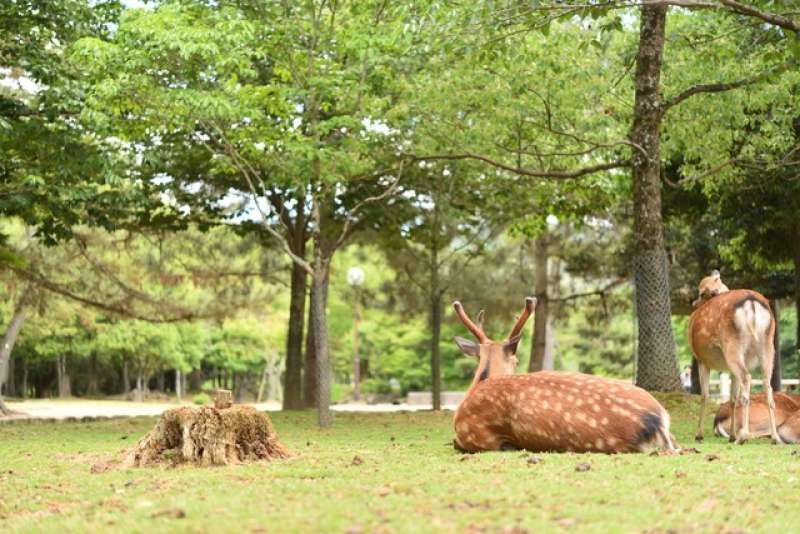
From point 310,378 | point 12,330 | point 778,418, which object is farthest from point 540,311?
point 778,418

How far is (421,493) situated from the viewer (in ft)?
20.9

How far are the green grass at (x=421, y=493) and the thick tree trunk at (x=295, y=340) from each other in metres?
10.8

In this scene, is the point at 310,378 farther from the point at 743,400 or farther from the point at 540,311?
the point at 743,400

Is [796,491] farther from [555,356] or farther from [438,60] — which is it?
[555,356]

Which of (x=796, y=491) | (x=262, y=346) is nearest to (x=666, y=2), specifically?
(x=796, y=491)

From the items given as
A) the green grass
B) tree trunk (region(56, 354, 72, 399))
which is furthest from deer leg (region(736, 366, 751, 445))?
tree trunk (region(56, 354, 72, 399))

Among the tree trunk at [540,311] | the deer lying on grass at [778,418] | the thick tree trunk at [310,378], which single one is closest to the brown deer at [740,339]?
the deer lying on grass at [778,418]

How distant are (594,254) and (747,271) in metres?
5.63

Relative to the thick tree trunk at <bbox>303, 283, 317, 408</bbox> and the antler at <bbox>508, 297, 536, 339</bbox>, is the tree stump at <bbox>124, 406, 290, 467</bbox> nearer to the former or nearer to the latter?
the antler at <bbox>508, 297, 536, 339</bbox>

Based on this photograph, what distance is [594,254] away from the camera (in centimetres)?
2970

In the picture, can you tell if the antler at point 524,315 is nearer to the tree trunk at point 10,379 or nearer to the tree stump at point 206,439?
the tree stump at point 206,439

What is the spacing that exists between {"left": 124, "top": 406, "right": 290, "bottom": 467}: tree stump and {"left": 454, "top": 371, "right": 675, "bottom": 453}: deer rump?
1964mm

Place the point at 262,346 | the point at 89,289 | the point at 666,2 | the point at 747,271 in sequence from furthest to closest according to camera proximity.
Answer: the point at 262,346
the point at 89,289
the point at 747,271
the point at 666,2

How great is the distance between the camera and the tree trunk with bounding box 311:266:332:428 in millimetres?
15125
